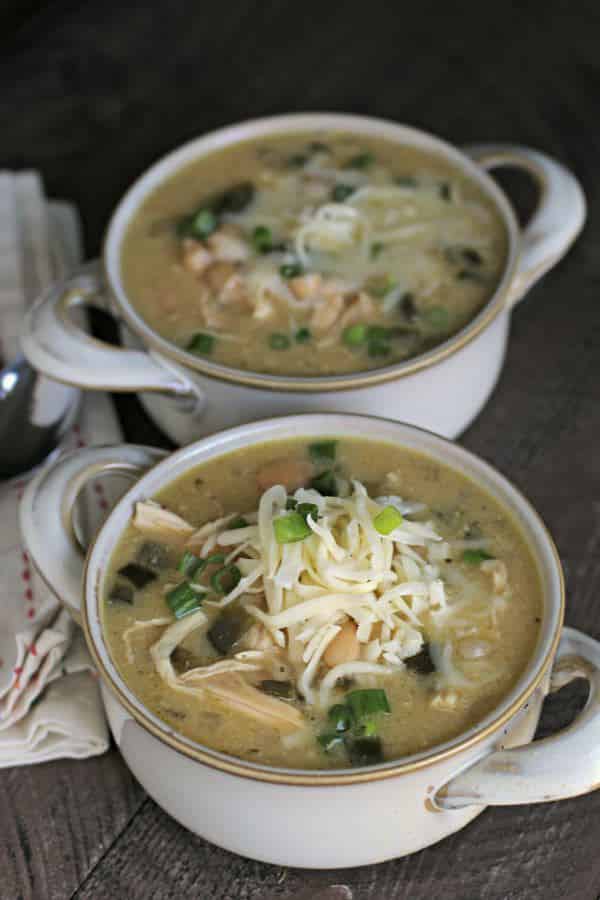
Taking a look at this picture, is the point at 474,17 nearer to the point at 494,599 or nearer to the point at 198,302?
the point at 198,302

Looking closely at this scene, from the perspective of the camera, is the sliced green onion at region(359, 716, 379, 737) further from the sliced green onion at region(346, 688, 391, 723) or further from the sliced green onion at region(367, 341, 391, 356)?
the sliced green onion at region(367, 341, 391, 356)

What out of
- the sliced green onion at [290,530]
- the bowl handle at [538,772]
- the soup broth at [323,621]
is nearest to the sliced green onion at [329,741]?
the soup broth at [323,621]

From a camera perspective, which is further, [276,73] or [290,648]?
[276,73]

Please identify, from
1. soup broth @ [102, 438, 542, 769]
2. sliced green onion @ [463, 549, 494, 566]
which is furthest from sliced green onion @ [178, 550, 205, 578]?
sliced green onion @ [463, 549, 494, 566]

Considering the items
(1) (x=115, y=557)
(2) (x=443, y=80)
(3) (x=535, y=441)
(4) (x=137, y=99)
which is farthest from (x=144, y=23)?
(1) (x=115, y=557)

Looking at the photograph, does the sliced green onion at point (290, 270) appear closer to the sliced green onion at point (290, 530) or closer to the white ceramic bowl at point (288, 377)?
the white ceramic bowl at point (288, 377)
